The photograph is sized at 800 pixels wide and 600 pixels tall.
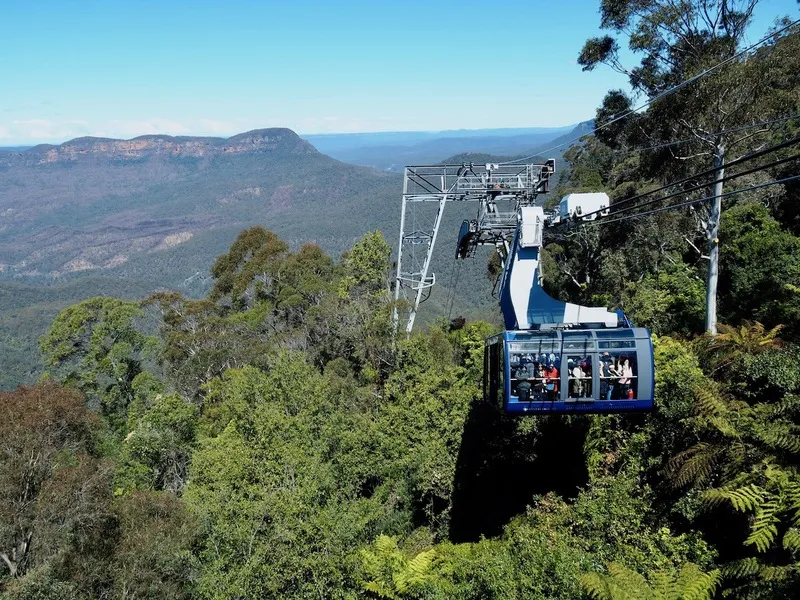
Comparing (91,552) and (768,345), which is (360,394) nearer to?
(91,552)

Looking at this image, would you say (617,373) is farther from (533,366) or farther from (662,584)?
(662,584)

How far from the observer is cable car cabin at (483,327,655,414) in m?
9.04

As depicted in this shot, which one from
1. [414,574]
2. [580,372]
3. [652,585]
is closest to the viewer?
[652,585]

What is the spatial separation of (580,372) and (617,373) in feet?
1.95

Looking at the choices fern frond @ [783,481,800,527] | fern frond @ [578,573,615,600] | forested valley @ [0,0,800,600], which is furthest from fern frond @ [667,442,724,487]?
fern frond @ [578,573,615,600]

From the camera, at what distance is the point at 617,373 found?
9.05 metres

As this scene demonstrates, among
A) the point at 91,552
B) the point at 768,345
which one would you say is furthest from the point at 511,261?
the point at 91,552

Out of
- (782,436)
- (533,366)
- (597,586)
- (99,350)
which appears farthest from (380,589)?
(99,350)

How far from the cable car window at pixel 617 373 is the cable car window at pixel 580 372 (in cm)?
19

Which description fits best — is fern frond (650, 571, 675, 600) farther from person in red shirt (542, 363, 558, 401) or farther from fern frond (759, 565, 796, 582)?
person in red shirt (542, 363, 558, 401)

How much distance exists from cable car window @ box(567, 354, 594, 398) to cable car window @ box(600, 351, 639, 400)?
0.62 ft

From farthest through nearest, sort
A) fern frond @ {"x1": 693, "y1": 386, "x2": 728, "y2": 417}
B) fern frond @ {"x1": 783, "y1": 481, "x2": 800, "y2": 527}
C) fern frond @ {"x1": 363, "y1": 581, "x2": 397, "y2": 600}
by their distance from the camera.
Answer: fern frond @ {"x1": 693, "y1": 386, "x2": 728, "y2": 417}, fern frond @ {"x1": 363, "y1": 581, "x2": 397, "y2": 600}, fern frond @ {"x1": 783, "y1": 481, "x2": 800, "y2": 527}

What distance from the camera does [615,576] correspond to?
7.48 metres

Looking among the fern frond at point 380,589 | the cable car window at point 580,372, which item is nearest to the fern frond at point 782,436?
the cable car window at point 580,372
